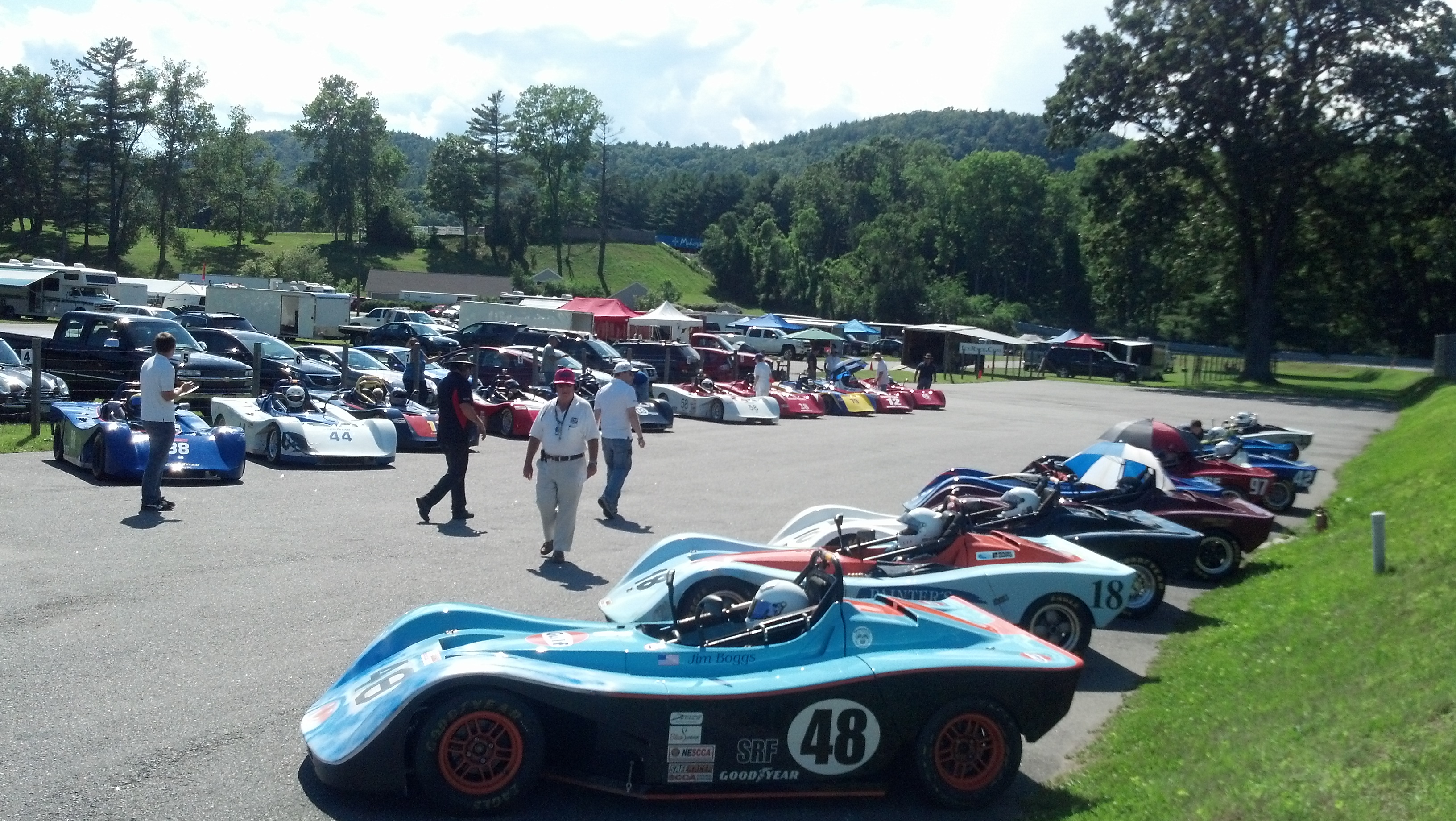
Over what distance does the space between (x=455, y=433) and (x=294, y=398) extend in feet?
18.0

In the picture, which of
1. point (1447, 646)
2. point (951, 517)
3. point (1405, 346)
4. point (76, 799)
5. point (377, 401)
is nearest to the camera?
point (76, 799)

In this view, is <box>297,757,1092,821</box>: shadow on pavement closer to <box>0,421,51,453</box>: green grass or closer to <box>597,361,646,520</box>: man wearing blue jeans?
<box>597,361,646,520</box>: man wearing blue jeans

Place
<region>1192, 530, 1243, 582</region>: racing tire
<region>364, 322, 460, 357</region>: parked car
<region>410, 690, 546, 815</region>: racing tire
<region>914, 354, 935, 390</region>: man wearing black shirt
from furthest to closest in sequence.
Answer: <region>364, 322, 460, 357</region>: parked car → <region>914, 354, 935, 390</region>: man wearing black shirt → <region>1192, 530, 1243, 582</region>: racing tire → <region>410, 690, 546, 815</region>: racing tire

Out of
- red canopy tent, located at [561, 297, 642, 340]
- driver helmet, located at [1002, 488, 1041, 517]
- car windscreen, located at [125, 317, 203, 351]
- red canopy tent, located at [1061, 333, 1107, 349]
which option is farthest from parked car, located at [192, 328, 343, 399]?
red canopy tent, located at [1061, 333, 1107, 349]

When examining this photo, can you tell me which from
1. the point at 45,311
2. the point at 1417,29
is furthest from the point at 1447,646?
the point at 45,311

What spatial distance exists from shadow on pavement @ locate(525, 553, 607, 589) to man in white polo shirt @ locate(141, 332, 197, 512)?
4264 mm

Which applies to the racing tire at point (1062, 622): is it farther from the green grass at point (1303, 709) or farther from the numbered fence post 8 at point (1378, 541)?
the numbered fence post 8 at point (1378, 541)

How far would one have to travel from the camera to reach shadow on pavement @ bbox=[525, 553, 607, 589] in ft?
32.8

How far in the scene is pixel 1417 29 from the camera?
4788 centimetres

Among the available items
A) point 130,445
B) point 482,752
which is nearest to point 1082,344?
point 130,445

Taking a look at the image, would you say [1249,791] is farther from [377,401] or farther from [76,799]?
[377,401]

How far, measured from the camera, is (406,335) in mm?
44812

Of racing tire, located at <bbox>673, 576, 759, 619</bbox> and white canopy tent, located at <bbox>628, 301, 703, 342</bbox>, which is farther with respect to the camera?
white canopy tent, located at <bbox>628, 301, 703, 342</bbox>

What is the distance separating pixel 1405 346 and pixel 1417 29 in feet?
110
